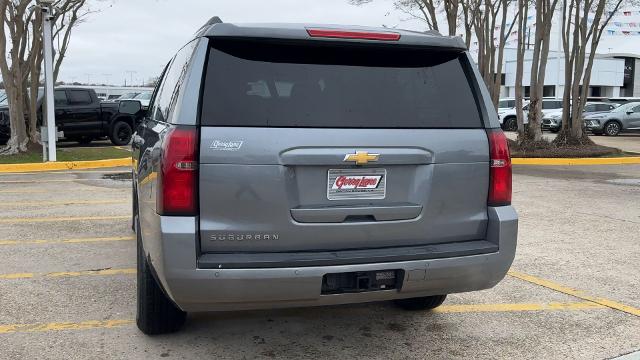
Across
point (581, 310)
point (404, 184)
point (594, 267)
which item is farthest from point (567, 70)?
A: point (404, 184)

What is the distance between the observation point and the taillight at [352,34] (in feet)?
10.5

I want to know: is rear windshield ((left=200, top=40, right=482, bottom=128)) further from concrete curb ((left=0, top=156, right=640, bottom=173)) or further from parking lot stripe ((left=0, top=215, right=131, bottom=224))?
concrete curb ((left=0, top=156, right=640, bottom=173))

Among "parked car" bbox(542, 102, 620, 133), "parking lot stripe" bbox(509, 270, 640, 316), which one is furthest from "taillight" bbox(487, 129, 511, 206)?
"parked car" bbox(542, 102, 620, 133)

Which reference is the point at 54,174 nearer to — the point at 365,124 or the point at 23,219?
the point at 23,219

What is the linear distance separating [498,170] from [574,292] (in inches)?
78.7

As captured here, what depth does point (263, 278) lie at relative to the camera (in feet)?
9.63

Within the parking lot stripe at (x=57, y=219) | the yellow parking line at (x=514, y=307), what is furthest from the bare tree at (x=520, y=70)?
the yellow parking line at (x=514, y=307)

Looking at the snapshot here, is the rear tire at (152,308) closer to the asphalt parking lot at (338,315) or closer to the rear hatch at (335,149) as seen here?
the asphalt parking lot at (338,315)

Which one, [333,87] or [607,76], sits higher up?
[607,76]

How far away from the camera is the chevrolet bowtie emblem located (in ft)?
10.0

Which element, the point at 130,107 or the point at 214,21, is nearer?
the point at 214,21

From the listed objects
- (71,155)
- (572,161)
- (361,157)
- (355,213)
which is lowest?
(71,155)

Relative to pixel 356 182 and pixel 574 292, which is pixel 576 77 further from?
pixel 356 182

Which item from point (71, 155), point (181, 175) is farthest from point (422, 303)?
point (71, 155)
